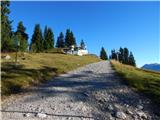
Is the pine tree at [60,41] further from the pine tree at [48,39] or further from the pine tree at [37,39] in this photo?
the pine tree at [37,39]

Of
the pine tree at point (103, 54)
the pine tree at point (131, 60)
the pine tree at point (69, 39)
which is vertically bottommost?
the pine tree at point (131, 60)

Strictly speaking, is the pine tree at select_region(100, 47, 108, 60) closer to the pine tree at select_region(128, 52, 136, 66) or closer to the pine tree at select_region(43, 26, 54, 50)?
the pine tree at select_region(128, 52, 136, 66)

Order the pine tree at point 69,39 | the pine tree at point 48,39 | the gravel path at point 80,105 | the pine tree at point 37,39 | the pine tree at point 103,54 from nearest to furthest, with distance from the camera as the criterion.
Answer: the gravel path at point 80,105
the pine tree at point 37,39
the pine tree at point 48,39
the pine tree at point 69,39
the pine tree at point 103,54

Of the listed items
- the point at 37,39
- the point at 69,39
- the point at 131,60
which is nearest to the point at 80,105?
the point at 37,39

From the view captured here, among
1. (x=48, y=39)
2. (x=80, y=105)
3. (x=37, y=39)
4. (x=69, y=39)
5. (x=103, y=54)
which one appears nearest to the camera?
(x=80, y=105)

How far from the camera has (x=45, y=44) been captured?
4166 inches

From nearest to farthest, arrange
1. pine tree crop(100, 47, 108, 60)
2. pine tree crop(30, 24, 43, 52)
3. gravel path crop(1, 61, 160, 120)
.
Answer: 1. gravel path crop(1, 61, 160, 120)
2. pine tree crop(30, 24, 43, 52)
3. pine tree crop(100, 47, 108, 60)

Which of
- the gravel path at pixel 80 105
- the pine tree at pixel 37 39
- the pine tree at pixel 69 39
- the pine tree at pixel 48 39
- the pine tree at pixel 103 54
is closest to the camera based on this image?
the gravel path at pixel 80 105

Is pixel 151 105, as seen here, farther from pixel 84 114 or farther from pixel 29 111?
pixel 29 111

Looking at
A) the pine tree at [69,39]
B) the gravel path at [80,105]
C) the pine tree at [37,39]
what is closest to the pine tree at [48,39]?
the pine tree at [37,39]

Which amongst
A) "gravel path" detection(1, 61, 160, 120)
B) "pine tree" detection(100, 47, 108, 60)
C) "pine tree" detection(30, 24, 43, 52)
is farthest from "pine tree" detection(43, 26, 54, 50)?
"gravel path" detection(1, 61, 160, 120)

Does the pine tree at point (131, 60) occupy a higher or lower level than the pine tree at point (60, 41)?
lower

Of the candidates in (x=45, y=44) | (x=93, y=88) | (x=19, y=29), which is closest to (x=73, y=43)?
(x=45, y=44)

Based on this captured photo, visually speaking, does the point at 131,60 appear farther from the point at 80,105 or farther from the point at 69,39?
the point at 80,105
